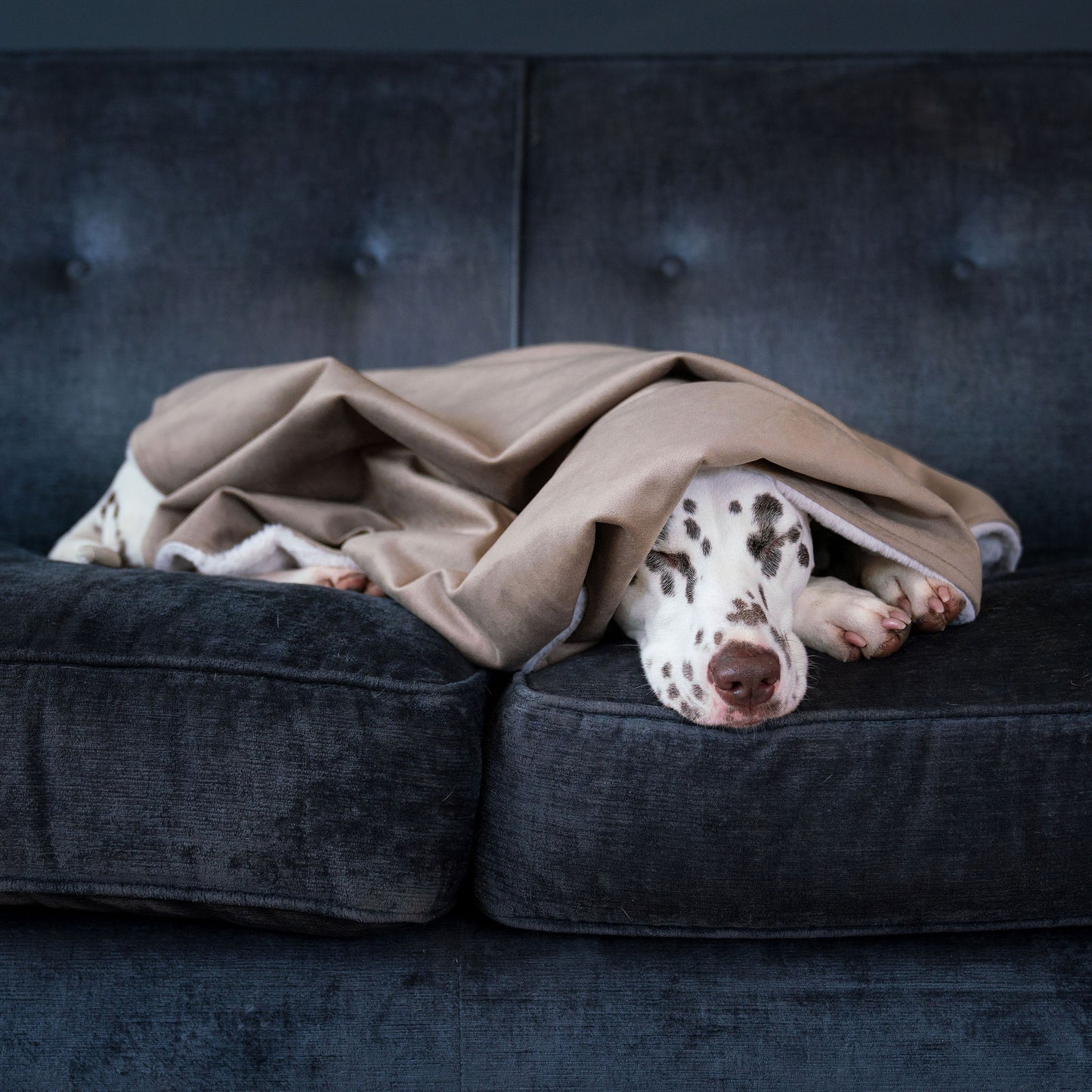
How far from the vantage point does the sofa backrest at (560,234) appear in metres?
2.73

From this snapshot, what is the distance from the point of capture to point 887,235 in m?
2.76

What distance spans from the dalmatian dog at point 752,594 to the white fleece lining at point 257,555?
0.56 metres

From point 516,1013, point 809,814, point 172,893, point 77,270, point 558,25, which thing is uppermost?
point 558,25

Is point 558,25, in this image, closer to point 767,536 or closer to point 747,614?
point 767,536

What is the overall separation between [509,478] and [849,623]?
1.95 ft

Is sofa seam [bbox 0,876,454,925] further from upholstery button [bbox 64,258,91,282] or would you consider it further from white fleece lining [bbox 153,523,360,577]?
upholstery button [bbox 64,258,91,282]

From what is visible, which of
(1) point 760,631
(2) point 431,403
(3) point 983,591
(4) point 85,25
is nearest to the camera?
(1) point 760,631

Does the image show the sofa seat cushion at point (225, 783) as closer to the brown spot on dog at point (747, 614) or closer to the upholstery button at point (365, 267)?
the brown spot on dog at point (747, 614)

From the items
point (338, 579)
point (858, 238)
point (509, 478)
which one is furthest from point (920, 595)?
point (858, 238)

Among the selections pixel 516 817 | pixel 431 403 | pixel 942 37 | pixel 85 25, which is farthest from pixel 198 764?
pixel 942 37

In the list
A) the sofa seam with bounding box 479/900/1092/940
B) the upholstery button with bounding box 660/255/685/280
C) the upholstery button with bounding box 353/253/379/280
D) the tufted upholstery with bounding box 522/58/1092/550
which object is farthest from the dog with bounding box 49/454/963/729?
the upholstery button with bounding box 353/253/379/280

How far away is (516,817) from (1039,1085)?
0.73 meters

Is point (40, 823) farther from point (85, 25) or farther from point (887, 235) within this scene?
point (85, 25)

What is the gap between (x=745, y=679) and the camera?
1340 mm
